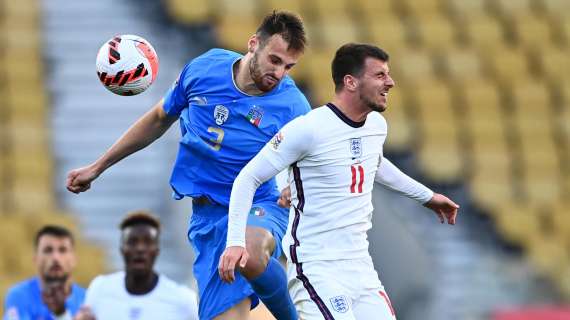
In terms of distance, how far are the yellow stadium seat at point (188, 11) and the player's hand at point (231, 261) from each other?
998 cm

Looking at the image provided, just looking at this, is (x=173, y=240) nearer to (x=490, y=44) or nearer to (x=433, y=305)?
(x=433, y=305)

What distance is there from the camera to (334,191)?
5844 mm

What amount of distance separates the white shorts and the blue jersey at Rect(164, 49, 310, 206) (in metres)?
0.75

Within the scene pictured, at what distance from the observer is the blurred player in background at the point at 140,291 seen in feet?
26.3

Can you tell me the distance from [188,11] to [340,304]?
1008cm

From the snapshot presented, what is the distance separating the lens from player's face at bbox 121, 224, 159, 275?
7.99 m

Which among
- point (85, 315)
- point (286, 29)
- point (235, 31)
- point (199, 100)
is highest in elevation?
point (286, 29)

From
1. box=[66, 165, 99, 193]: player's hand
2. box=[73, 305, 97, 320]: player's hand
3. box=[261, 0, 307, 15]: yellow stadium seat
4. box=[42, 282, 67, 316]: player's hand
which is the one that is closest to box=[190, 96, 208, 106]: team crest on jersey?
box=[66, 165, 99, 193]: player's hand


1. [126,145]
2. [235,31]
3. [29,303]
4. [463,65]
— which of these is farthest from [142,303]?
[463,65]

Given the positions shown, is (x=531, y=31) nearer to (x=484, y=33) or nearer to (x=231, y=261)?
(x=484, y=33)

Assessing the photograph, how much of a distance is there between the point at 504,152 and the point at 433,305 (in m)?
2.89

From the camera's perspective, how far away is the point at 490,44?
53.9ft

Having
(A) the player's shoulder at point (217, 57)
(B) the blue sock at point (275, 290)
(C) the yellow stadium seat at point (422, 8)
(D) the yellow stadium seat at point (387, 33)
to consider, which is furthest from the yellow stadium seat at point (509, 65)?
(B) the blue sock at point (275, 290)

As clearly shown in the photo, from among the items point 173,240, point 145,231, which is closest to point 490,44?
point 173,240
